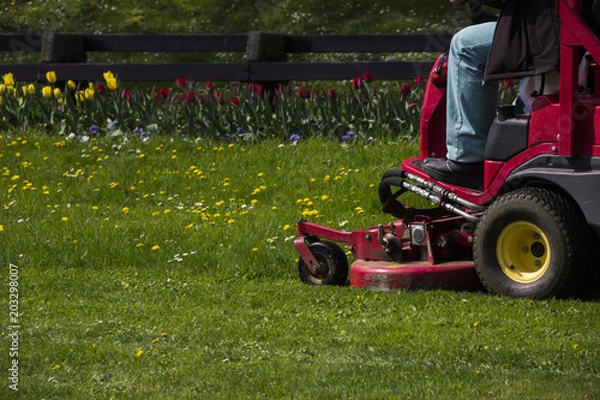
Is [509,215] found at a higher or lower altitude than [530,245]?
higher

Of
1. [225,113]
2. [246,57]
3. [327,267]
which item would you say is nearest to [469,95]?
[327,267]

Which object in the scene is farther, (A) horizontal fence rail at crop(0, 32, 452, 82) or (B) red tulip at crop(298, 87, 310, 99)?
(A) horizontal fence rail at crop(0, 32, 452, 82)

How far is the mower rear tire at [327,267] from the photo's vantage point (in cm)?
579

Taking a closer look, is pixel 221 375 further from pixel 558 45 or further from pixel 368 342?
pixel 558 45

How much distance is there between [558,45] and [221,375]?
216cm

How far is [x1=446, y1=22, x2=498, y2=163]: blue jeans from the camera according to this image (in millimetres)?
5375

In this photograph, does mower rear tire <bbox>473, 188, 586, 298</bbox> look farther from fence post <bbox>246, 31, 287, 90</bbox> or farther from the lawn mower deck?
fence post <bbox>246, 31, 287, 90</bbox>

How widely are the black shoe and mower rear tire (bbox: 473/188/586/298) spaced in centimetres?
34

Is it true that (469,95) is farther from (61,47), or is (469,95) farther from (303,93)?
(61,47)

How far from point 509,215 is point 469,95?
665 mm

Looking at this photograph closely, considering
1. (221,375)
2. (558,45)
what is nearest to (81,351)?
(221,375)

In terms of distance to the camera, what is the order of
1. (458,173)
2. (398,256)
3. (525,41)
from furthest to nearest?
(398,256), (458,173), (525,41)

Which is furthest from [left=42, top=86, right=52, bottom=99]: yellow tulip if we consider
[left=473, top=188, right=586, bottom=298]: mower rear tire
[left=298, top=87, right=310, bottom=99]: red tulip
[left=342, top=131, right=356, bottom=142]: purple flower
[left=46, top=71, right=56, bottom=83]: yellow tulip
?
[left=473, top=188, right=586, bottom=298]: mower rear tire

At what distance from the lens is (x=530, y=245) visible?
5.22 metres
